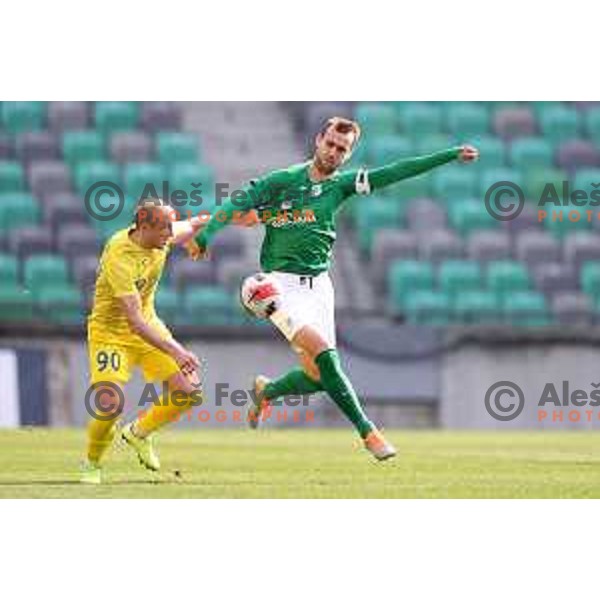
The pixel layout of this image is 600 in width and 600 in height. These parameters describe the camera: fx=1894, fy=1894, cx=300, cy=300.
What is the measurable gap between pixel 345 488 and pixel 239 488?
16.1 inches

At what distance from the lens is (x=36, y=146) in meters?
9.71

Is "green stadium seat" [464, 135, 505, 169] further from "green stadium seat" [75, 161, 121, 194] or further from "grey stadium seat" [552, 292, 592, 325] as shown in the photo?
"green stadium seat" [75, 161, 121, 194]

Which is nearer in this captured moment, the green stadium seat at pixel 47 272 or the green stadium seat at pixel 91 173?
the green stadium seat at pixel 47 272

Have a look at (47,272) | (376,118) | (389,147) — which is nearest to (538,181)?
(389,147)

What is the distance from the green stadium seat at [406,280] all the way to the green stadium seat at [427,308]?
0.11 ft

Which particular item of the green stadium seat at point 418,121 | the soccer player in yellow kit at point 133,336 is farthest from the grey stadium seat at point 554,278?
the soccer player in yellow kit at point 133,336

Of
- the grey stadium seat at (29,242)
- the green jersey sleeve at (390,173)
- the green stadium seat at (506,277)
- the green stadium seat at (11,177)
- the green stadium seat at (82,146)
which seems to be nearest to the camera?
the green jersey sleeve at (390,173)

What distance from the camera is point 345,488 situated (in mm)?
7324

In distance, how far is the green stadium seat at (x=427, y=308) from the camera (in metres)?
11.3

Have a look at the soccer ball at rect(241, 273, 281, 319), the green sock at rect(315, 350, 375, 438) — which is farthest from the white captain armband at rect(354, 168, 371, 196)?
the green sock at rect(315, 350, 375, 438)

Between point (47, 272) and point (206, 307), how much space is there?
52.6 inches

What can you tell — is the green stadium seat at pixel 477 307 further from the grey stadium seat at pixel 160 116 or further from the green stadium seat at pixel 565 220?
the grey stadium seat at pixel 160 116

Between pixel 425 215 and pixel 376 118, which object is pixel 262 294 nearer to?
pixel 376 118
